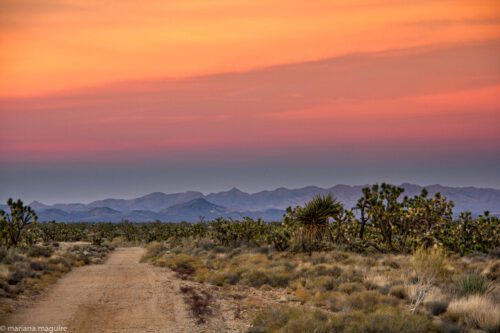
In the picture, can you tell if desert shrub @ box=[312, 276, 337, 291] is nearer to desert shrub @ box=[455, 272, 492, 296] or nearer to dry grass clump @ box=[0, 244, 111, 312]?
desert shrub @ box=[455, 272, 492, 296]

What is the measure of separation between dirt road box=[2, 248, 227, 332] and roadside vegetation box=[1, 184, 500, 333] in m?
0.84

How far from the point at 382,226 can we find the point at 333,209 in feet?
25.9

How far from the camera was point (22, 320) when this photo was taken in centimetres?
1448

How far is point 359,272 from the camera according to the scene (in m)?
22.2

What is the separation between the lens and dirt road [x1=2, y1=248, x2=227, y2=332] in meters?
13.9

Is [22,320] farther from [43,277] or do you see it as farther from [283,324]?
[43,277]

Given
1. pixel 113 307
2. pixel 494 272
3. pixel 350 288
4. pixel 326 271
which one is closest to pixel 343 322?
pixel 350 288

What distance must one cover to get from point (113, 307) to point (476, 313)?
10.6 meters

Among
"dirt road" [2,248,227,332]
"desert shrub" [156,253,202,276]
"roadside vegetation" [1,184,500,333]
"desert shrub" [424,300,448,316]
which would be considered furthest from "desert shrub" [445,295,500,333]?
"desert shrub" [156,253,202,276]

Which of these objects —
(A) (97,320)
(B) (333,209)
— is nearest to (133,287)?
(A) (97,320)

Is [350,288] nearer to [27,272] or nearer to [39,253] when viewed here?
[27,272]

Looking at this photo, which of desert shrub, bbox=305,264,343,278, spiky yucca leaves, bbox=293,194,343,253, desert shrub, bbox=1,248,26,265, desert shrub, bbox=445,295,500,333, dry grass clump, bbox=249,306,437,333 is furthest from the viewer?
spiky yucca leaves, bbox=293,194,343,253

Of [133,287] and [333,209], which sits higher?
[333,209]

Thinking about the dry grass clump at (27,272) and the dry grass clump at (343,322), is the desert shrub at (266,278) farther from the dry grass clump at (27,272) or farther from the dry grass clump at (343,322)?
the dry grass clump at (27,272)
